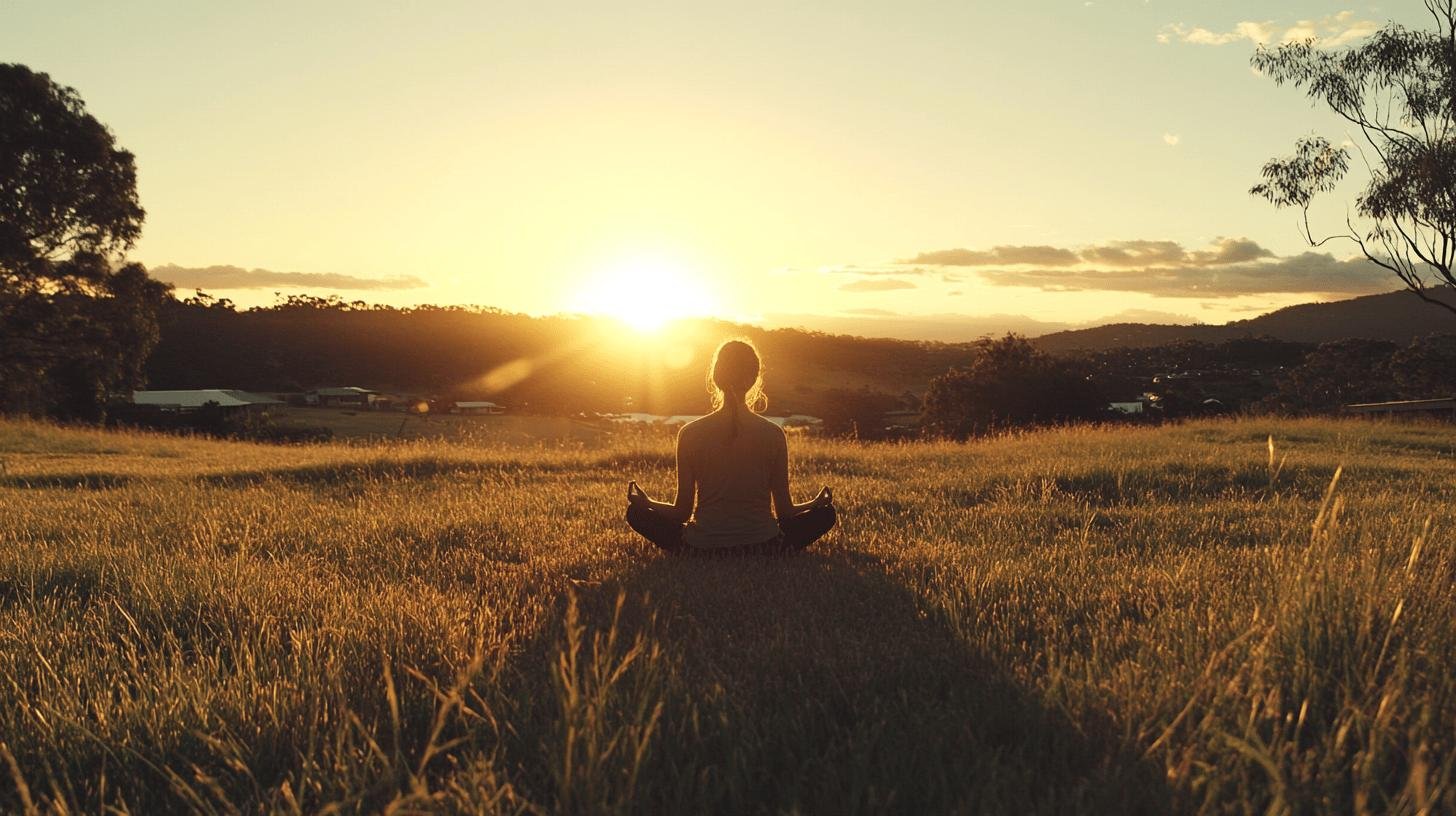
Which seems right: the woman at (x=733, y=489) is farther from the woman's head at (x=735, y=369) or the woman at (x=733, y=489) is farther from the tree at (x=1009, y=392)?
the tree at (x=1009, y=392)

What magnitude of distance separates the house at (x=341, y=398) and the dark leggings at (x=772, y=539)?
7440 cm

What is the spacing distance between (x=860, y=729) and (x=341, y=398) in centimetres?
8382

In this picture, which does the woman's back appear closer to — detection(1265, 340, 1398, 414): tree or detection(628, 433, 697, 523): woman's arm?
detection(628, 433, 697, 523): woman's arm

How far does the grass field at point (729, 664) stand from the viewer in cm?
263

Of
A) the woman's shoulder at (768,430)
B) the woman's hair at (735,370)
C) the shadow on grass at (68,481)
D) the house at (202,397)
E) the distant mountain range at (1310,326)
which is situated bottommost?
the house at (202,397)

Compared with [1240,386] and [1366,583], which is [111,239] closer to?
[1366,583]

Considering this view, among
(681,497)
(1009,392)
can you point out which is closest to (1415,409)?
(1009,392)

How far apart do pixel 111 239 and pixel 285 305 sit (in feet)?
255

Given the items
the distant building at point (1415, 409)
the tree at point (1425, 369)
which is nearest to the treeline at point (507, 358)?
the tree at point (1425, 369)

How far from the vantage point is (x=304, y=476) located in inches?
509

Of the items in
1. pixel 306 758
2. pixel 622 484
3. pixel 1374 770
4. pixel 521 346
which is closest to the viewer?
pixel 1374 770

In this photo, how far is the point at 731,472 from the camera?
6695 mm

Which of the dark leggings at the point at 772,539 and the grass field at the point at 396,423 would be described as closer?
the dark leggings at the point at 772,539

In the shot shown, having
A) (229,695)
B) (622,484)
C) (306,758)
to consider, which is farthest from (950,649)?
(622,484)
